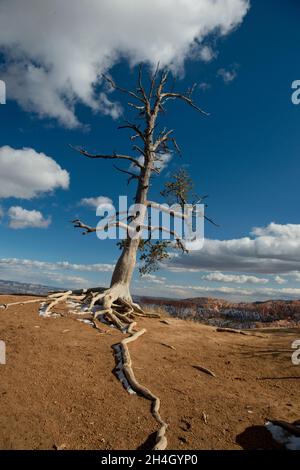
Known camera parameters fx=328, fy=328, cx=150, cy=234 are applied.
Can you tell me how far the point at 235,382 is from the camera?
7.93 meters

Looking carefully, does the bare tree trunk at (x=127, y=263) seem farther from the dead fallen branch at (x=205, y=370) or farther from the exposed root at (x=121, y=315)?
the dead fallen branch at (x=205, y=370)

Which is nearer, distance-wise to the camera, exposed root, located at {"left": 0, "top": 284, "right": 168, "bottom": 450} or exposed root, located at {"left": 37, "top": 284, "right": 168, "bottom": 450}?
exposed root, located at {"left": 37, "top": 284, "right": 168, "bottom": 450}

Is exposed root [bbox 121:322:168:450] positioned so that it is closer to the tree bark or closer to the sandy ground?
the sandy ground

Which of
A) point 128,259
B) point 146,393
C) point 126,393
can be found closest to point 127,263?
point 128,259

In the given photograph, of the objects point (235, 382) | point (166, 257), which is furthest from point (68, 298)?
point (235, 382)

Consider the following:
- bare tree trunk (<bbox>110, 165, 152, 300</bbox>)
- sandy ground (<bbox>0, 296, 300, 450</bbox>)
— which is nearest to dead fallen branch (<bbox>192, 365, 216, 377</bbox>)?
sandy ground (<bbox>0, 296, 300, 450</bbox>)

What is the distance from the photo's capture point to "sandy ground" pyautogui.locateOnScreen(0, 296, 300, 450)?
17.1ft

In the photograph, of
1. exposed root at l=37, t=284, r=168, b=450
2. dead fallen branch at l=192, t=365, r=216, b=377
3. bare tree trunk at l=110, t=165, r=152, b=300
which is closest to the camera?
exposed root at l=37, t=284, r=168, b=450

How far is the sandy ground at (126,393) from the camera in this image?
5211 millimetres

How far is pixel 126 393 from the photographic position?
21.7 feet

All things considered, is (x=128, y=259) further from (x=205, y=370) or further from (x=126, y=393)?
(x=126, y=393)

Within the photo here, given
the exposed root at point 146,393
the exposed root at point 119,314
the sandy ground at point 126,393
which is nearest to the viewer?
the exposed root at point 146,393

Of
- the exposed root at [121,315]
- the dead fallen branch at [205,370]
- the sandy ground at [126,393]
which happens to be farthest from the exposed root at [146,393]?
the dead fallen branch at [205,370]
